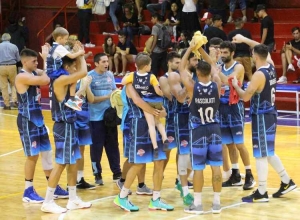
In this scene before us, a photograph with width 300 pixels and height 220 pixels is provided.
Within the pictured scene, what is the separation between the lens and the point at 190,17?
19.2 m

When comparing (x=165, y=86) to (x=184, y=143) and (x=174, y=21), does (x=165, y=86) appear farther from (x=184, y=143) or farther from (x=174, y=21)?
(x=174, y=21)

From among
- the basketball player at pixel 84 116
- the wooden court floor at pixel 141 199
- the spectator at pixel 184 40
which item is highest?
the spectator at pixel 184 40

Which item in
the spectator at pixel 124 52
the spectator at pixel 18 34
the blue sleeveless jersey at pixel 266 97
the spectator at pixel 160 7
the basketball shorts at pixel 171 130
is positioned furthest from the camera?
the spectator at pixel 18 34

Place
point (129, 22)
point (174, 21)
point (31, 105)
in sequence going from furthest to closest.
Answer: point (129, 22) < point (174, 21) < point (31, 105)

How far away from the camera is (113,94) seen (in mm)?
10195

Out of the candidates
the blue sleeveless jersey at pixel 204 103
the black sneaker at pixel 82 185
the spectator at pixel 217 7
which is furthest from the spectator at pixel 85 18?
the blue sleeveless jersey at pixel 204 103

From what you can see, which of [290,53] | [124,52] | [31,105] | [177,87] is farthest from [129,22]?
[177,87]

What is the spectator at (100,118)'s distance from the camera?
10.3m

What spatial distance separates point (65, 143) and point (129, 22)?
12611mm

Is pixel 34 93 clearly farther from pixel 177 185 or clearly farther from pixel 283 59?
pixel 283 59

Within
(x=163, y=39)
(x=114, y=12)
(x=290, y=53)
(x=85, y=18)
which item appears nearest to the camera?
(x=290, y=53)

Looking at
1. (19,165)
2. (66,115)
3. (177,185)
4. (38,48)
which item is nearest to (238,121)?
(177,185)

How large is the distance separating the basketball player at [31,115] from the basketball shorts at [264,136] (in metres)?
2.70

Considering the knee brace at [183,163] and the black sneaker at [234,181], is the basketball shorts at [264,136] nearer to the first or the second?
the knee brace at [183,163]
